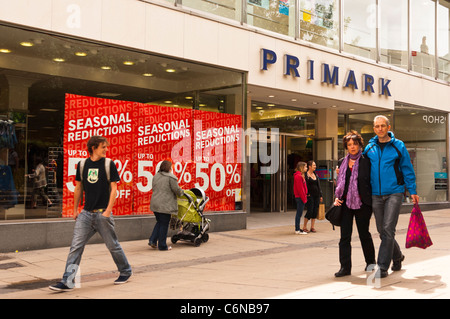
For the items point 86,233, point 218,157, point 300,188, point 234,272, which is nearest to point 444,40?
point 300,188

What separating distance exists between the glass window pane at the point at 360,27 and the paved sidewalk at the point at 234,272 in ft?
26.6

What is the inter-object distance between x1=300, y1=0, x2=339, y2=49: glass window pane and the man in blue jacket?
937 cm

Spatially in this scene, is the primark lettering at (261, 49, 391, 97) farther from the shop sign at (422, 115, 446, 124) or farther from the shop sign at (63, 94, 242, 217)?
the shop sign at (422, 115, 446, 124)

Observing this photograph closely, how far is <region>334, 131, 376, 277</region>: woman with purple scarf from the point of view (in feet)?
21.3

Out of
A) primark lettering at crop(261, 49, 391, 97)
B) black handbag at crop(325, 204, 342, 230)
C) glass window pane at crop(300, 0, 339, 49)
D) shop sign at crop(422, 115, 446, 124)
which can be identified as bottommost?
black handbag at crop(325, 204, 342, 230)

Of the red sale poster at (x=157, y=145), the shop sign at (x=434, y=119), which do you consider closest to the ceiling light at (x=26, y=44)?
the red sale poster at (x=157, y=145)

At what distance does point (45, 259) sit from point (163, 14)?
5.99 m

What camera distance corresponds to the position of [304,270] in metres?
7.34

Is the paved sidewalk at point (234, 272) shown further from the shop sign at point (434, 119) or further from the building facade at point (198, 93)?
the shop sign at point (434, 119)

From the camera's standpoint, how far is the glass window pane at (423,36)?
2016cm

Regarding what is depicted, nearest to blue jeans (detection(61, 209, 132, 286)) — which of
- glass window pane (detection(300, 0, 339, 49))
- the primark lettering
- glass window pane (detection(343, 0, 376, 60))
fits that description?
the primark lettering

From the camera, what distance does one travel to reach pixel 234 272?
24.1 feet

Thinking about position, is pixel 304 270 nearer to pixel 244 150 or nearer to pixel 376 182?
pixel 376 182

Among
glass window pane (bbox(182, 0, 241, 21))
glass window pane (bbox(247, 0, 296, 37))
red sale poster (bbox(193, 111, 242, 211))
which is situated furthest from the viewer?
glass window pane (bbox(247, 0, 296, 37))
